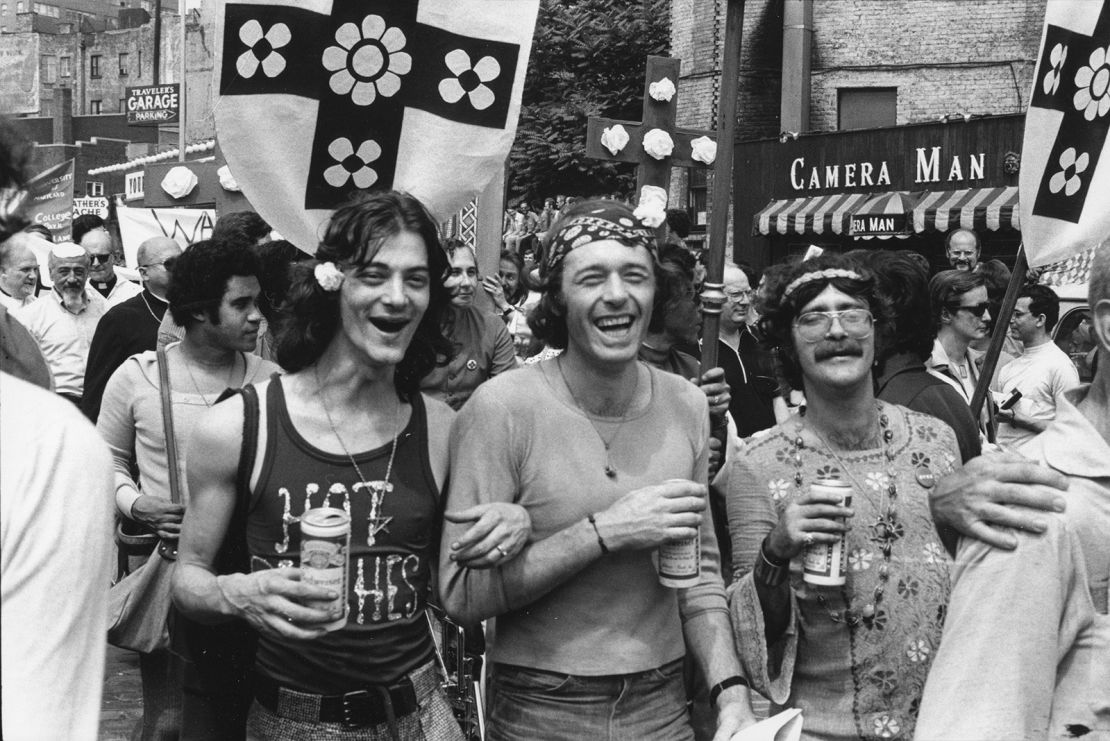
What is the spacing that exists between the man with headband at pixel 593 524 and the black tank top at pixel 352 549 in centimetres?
10

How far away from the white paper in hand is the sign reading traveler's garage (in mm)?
54369

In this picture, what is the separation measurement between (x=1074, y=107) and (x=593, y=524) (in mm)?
2540

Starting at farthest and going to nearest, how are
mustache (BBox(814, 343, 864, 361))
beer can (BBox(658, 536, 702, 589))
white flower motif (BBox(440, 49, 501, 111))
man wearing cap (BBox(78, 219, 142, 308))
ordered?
man wearing cap (BBox(78, 219, 142, 308)), white flower motif (BBox(440, 49, 501, 111)), mustache (BBox(814, 343, 864, 361)), beer can (BBox(658, 536, 702, 589))

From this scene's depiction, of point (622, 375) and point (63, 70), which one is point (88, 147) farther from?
point (622, 375)

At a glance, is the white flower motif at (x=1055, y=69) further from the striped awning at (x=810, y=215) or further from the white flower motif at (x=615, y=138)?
the striped awning at (x=810, y=215)

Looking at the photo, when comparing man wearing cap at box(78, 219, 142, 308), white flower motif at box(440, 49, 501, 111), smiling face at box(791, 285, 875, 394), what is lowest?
man wearing cap at box(78, 219, 142, 308)

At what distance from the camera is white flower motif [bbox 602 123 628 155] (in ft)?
23.3

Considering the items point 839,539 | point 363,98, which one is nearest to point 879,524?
point 839,539

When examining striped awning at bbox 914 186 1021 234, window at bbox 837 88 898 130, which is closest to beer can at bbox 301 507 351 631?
striped awning at bbox 914 186 1021 234

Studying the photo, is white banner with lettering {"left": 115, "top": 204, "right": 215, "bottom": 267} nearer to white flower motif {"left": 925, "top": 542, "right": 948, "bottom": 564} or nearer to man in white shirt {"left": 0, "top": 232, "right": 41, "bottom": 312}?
man in white shirt {"left": 0, "top": 232, "right": 41, "bottom": 312}

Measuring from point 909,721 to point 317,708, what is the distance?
1.27 metres

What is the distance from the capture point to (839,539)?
2.94 m

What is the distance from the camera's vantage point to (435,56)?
4.43 metres

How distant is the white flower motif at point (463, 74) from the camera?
14.5 ft
